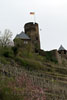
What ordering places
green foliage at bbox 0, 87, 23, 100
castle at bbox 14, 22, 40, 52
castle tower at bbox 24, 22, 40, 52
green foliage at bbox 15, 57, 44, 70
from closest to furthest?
green foliage at bbox 0, 87, 23, 100
green foliage at bbox 15, 57, 44, 70
castle at bbox 14, 22, 40, 52
castle tower at bbox 24, 22, 40, 52

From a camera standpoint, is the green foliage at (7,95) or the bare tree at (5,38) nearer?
the green foliage at (7,95)

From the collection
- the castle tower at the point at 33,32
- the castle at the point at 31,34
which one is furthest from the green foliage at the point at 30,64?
the castle tower at the point at 33,32

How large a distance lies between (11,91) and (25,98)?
0.79 meters

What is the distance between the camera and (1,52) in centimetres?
3422

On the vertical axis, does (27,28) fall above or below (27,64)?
above

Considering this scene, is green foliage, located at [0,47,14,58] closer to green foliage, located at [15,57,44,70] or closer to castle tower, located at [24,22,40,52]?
green foliage, located at [15,57,44,70]

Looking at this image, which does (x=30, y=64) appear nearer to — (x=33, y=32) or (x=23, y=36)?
(x=23, y=36)

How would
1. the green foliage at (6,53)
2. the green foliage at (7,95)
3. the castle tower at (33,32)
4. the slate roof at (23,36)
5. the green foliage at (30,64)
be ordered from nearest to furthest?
the green foliage at (7,95) → the green foliage at (30,64) → the green foliage at (6,53) → the slate roof at (23,36) → the castle tower at (33,32)

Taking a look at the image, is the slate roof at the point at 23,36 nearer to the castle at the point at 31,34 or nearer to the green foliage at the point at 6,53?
the castle at the point at 31,34

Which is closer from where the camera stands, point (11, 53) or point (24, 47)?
point (11, 53)

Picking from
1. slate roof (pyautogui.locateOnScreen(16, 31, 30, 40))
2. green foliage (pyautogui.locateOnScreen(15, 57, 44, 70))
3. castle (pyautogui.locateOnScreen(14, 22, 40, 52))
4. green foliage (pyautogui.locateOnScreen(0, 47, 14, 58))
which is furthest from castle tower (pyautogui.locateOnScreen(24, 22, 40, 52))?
green foliage (pyautogui.locateOnScreen(15, 57, 44, 70))

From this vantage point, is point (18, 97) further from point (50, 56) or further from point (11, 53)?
point (50, 56)

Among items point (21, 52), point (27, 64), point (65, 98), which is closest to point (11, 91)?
point (65, 98)

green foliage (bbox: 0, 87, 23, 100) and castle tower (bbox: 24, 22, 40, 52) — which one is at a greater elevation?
castle tower (bbox: 24, 22, 40, 52)
